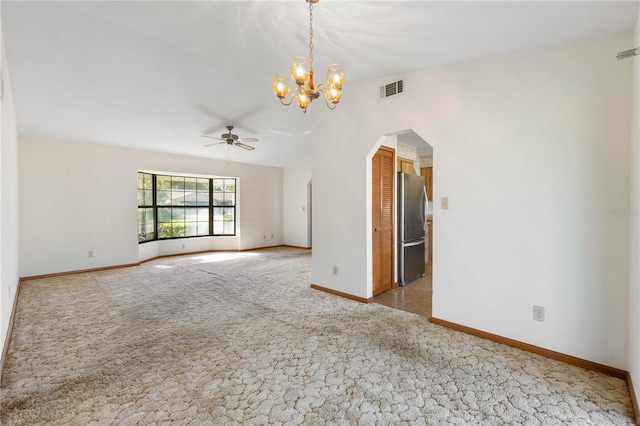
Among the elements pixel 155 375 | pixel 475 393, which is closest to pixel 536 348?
pixel 475 393

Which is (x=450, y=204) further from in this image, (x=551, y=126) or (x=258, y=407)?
(x=258, y=407)

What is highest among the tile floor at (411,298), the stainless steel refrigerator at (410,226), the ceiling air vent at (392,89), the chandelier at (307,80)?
the ceiling air vent at (392,89)

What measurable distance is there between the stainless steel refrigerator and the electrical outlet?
2.06 m

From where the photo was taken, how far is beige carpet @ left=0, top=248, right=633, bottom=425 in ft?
5.82

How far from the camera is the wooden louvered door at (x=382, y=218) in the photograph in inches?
158

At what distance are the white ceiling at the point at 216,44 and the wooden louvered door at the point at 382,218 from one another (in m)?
1.22

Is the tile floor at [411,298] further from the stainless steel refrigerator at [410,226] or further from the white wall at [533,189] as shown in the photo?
the white wall at [533,189]

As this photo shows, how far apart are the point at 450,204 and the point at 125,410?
10.1 ft

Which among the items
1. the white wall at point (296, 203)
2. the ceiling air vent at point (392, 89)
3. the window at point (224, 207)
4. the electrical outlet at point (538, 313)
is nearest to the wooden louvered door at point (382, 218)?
the ceiling air vent at point (392, 89)

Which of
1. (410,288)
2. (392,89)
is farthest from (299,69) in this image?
(410,288)

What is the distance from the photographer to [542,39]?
230 centimetres

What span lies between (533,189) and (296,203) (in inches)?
266

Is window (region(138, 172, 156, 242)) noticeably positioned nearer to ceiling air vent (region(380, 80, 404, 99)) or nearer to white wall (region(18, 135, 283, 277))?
white wall (region(18, 135, 283, 277))

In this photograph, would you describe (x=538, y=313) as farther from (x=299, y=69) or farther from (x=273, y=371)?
(x=299, y=69)
